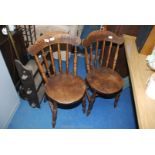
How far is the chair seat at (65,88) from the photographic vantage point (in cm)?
138

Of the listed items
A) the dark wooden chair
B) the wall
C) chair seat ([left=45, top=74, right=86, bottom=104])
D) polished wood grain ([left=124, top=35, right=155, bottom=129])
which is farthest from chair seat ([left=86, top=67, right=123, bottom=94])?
the wall

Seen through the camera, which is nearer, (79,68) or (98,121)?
(98,121)

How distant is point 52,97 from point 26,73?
1.03 feet

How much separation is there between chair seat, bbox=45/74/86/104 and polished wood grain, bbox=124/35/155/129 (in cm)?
48

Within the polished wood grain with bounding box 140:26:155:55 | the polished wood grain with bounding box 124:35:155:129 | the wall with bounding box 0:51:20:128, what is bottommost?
the wall with bounding box 0:51:20:128

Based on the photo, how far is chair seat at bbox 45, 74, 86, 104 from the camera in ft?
4.52

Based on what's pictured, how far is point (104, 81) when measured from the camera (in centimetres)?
154

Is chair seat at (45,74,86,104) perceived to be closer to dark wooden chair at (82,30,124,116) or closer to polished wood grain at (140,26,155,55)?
dark wooden chair at (82,30,124,116)

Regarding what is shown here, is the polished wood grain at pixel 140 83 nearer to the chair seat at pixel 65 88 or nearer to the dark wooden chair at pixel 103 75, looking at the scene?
the dark wooden chair at pixel 103 75
